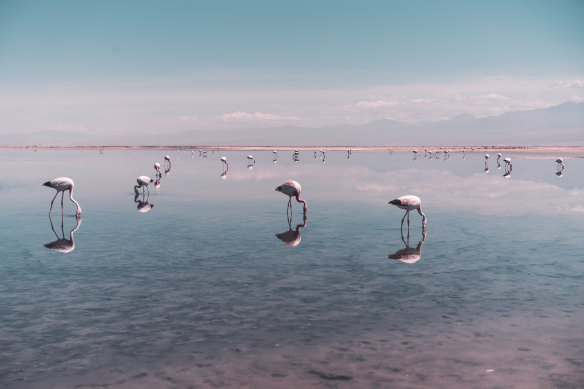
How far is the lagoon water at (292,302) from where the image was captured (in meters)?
8.14

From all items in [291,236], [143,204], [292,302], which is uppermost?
[143,204]

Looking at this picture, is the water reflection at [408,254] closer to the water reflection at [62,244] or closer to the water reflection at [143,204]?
the water reflection at [62,244]

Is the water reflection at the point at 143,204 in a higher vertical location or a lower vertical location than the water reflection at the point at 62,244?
higher

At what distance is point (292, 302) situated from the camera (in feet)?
37.4

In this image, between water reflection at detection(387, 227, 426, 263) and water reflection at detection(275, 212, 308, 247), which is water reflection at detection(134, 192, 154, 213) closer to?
water reflection at detection(275, 212, 308, 247)

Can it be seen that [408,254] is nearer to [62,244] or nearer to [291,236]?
[291,236]

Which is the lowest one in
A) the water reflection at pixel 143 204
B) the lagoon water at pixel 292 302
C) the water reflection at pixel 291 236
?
the lagoon water at pixel 292 302

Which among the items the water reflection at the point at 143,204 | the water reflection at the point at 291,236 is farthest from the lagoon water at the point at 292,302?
the water reflection at the point at 143,204

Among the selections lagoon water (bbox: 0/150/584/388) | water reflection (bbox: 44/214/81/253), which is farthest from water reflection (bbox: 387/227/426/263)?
water reflection (bbox: 44/214/81/253)

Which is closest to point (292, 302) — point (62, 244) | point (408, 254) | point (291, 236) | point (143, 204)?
point (408, 254)

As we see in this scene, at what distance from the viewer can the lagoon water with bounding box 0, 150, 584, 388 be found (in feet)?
26.7

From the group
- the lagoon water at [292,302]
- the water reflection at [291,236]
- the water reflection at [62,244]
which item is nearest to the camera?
the lagoon water at [292,302]

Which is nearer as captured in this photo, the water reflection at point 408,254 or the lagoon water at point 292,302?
the lagoon water at point 292,302

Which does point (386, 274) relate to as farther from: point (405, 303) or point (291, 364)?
point (291, 364)
